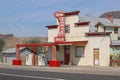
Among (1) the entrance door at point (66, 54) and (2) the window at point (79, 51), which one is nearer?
(2) the window at point (79, 51)

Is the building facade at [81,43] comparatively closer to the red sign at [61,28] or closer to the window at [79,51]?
the window at [79,51]

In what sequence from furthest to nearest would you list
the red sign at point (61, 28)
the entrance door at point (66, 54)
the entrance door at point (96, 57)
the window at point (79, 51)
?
1. the entrance door at point (66, 54)
2. the red sign at point (61, 28)
3. the window at point (79, 51)
4. the entrance door at point (96, 57)

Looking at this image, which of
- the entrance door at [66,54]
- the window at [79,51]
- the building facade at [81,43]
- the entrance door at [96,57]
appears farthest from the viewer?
the entrance door at [66,54]

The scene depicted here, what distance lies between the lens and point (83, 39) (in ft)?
165

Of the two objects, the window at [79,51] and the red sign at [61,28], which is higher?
the red sign at [61,28]

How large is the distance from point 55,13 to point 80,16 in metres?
4.46

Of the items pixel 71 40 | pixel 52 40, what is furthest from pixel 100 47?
pixel 52 40

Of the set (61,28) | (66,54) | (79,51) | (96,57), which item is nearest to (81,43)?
(79,51)

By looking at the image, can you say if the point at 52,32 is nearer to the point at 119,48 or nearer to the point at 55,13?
the point at 55,13

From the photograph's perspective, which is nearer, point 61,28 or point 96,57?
point 96,57

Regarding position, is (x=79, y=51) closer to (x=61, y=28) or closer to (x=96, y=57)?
(x=96, y=57)

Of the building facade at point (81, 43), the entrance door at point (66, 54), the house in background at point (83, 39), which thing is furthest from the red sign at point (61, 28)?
the entrance door at point (66, 54)

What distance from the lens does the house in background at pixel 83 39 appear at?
157 ft

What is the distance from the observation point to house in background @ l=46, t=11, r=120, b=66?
47844mm
